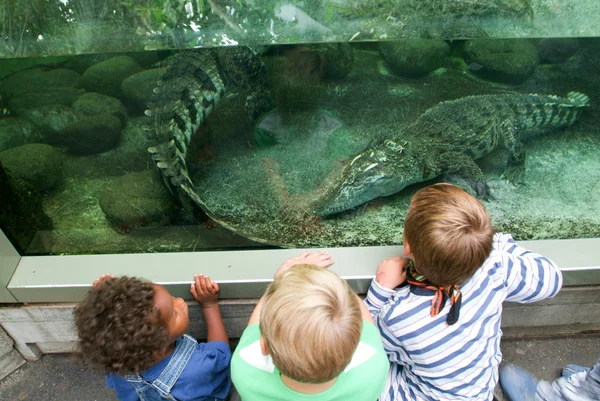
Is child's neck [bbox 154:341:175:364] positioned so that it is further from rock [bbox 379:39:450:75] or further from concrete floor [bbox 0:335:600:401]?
rock [bbox 379:39:450:75]


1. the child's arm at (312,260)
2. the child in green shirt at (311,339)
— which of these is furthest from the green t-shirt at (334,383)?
the child's arm at (312,260)

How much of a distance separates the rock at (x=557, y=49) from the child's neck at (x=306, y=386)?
85.1 inches

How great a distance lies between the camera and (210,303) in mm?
1715

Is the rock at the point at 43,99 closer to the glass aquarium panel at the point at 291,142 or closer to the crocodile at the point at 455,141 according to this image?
the glass aquarium panel at the point at 291,142

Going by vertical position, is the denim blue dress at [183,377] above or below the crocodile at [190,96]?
below

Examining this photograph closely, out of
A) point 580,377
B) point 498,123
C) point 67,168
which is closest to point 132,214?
point 67,168

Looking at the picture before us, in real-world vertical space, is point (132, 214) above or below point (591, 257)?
above

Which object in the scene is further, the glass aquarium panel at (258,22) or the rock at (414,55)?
the rock at (414,55)

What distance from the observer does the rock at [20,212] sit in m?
1.71

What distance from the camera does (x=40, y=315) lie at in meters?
1.82

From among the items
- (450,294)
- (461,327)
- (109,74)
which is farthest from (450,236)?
(109,74)

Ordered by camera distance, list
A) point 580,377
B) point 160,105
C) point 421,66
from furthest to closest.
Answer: point 421,66 < point 160,105 < point 580,377

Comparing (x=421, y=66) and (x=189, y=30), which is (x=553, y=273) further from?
(x=189, y=30)

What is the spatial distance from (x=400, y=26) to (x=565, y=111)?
1.30 metres
